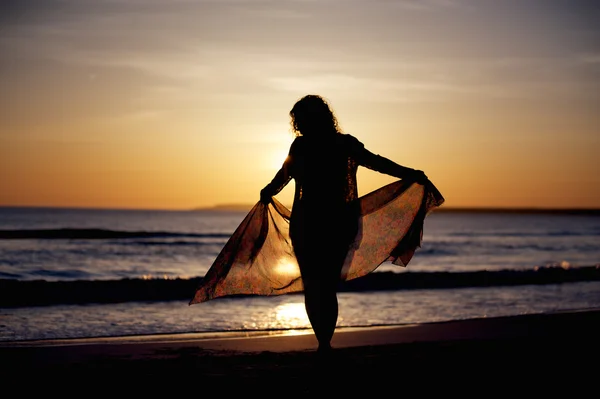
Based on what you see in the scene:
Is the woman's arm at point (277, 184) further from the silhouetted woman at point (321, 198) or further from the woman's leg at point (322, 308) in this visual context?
the woman's leg at point (322, 308)

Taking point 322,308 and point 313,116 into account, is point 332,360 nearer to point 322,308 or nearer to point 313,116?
point 322,308

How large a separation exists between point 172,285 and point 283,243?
13.1 metres

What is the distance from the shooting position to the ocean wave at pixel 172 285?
15.5 m

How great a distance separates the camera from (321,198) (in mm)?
5586

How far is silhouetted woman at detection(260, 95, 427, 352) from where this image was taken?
18.2 ft

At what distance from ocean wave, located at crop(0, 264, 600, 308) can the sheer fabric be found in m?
8.33

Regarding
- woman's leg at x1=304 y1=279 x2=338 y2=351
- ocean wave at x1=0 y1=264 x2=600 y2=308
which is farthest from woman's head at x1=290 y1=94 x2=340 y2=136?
ocean wave at x1=0 y1=264 x2=600 y2=308

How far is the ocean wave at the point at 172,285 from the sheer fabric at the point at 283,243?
27.3 ft

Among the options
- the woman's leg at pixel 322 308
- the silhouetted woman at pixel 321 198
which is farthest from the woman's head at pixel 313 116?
the woman's leg at pixel 322 308

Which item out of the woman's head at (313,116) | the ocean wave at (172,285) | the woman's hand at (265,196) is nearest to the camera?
the woman's head at (313,116)

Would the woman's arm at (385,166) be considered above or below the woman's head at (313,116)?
below

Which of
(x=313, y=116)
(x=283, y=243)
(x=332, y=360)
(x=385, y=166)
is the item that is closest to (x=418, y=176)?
(x=385, y=166)

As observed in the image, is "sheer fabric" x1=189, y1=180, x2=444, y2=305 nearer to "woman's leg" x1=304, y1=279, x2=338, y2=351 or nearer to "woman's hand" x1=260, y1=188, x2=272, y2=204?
"woman's hand" x1=260, y1=188, x2=272, y2=204

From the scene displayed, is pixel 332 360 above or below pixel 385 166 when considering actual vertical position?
below
